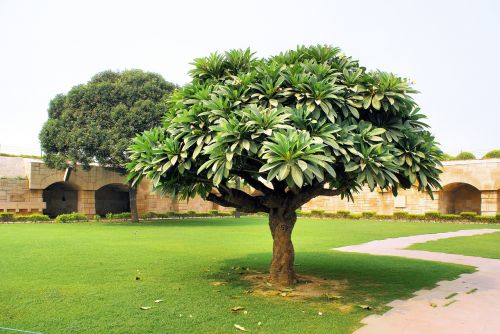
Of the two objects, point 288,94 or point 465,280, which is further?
point 465,280

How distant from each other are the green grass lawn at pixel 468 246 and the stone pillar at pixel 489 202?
37.7 ft

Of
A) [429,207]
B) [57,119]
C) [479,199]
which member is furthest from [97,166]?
[479,199]

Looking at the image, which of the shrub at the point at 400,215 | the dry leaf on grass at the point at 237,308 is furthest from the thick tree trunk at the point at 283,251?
the shrub at the point at 400,215

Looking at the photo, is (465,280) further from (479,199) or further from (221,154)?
(479,199)

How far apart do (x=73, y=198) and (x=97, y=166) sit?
4.92m

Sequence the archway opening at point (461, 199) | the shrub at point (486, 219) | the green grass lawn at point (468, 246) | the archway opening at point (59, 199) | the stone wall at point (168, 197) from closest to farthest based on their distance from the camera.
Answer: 1. the green grass lawn at point (468, 246)
2. the stone wall at point (168, 197)
3. the shrub at point (486, 219)
4. the archway opening at point (59, 199)
5. the archway opening at point (461, 199)

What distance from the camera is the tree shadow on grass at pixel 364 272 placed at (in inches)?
292

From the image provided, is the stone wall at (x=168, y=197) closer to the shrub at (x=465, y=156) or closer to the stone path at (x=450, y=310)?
the shrub at (x=465, y=156)

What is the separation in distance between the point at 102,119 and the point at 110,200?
12267mm

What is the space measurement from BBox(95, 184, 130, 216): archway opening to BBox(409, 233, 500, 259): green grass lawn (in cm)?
2400

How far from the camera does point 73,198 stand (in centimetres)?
3219

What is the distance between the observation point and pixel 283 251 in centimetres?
797

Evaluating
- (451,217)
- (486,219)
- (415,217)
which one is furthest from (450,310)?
(415,217)

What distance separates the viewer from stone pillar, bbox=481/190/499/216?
28.0 m
